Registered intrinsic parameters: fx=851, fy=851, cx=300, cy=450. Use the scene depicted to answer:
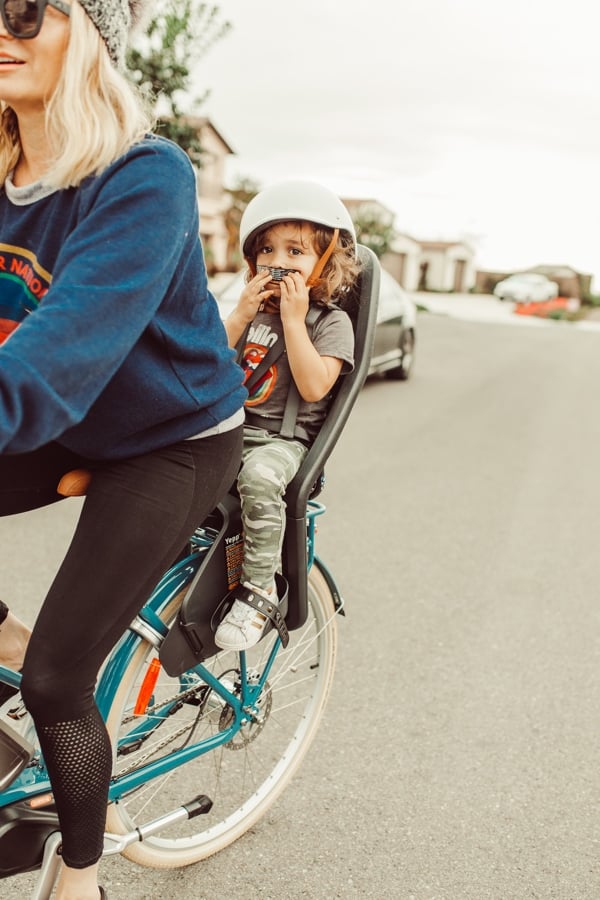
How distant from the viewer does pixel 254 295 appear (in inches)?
88.9

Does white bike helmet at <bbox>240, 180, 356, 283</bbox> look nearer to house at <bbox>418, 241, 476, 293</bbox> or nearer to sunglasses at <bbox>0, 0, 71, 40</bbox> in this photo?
sunglasses at <bbox>0, 0, 71, 40</bbox>

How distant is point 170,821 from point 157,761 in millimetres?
167

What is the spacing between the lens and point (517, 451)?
8117 millimetres

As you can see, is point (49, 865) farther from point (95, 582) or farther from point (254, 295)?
point (254, 295)

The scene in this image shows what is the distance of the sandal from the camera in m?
2.09

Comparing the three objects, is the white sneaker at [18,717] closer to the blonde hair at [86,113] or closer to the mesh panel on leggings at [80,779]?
the mesh panel on leggings at [80,779]

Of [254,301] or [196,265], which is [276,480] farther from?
[196,265]

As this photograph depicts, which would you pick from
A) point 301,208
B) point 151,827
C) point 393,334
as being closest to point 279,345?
point 301,208

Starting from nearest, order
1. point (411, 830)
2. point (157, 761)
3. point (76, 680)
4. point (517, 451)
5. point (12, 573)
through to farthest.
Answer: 1. point (76, 680)
2. point (157, 761)
3. point (411, 830)
4. point (12, 573)
5. point (517, 451)

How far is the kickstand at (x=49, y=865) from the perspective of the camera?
1.89 meters

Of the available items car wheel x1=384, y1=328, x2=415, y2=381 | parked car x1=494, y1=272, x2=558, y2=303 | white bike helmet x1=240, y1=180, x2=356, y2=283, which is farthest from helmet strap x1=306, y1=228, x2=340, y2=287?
parked car x1=494, y1=272, x2=558, y2=303

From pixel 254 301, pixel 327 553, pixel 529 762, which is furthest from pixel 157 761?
pixel 327 553

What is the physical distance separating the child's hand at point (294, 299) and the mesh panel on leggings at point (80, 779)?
1056 millimetres

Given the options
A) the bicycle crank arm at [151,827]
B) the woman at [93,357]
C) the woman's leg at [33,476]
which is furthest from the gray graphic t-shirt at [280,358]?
the bicycle crank arm at [151,827]
